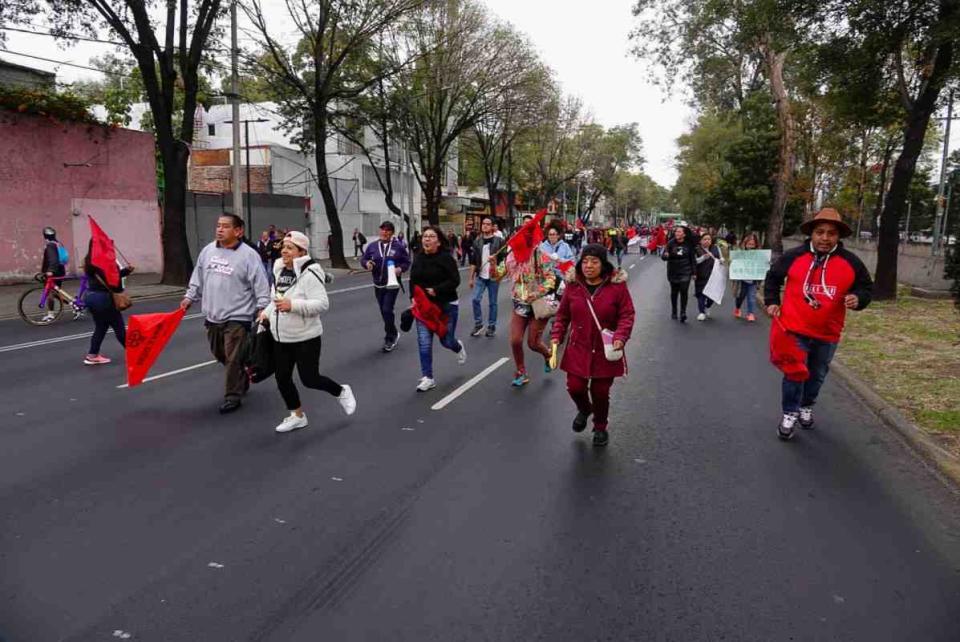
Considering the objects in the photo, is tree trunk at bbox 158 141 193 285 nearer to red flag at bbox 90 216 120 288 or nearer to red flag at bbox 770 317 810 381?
red flag at bbox 90 216 120 288

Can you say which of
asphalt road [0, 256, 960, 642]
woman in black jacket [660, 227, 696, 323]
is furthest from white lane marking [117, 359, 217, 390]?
woman in black jacket [660, 227, 696, 323]

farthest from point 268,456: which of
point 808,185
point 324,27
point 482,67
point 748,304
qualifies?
point 808,185

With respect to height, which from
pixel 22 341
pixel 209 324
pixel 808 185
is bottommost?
pixel 22 341

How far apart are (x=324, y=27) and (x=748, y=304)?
61.1 feet

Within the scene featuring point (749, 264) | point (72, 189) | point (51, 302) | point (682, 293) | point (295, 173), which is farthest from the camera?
point (295, 173)

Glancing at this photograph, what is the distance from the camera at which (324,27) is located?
25.0 meters

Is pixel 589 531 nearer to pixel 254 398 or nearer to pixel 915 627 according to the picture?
pixel 915 627

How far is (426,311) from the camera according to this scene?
7.21 meters

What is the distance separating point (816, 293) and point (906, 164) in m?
12.1

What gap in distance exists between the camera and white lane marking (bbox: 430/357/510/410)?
6.64 metres

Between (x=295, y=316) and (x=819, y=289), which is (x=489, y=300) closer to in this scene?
Result: (x=295, y=316)

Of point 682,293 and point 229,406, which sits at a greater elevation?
point 682,293

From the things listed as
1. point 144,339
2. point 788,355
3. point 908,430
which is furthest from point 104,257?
point 908,430

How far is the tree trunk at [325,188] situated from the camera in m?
26.1
